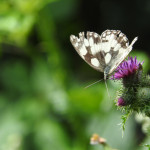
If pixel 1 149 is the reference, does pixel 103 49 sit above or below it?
above

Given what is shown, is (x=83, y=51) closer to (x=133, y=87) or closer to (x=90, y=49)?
(x=90, y=49)

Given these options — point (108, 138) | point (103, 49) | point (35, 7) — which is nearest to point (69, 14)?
point (35, 7)

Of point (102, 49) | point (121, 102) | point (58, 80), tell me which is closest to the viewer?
point (121, 102)

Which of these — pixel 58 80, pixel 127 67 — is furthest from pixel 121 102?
pixel 58 80

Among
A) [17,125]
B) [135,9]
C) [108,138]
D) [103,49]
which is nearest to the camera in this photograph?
[103,49]

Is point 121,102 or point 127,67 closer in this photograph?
point 121,102

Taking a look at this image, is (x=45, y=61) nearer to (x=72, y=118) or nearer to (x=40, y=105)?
(x=40, y=105)

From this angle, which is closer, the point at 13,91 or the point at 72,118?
the point at 72,118
